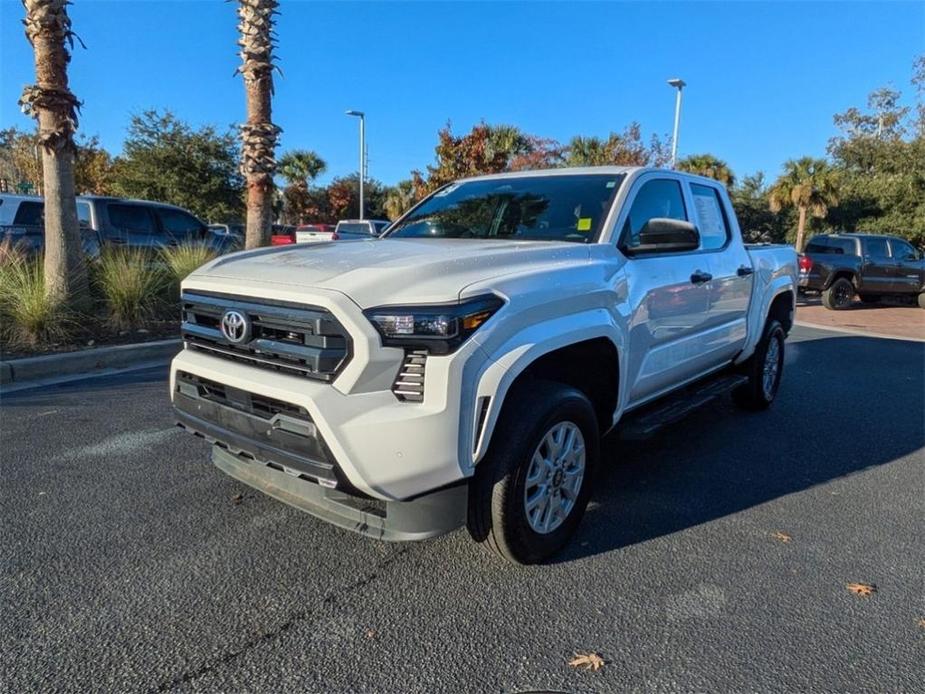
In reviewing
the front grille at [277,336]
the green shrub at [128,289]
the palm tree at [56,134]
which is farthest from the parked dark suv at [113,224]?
the front grille at [277,336]

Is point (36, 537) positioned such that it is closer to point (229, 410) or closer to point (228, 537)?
point (228, 537)

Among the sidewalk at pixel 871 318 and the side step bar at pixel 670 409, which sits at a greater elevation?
the side step bar at pixel 670 409

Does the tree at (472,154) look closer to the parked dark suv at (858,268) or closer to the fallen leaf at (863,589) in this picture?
the parked dark suv at (858,268)

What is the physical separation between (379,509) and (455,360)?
2.38 ft

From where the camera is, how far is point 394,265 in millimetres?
2633

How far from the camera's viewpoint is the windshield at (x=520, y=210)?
11.8 feet

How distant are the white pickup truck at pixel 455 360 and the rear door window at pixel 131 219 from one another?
30.7 ft

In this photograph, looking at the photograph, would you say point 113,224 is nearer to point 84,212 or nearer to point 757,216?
point 84,212

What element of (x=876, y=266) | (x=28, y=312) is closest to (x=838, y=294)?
(x=876, y=266)

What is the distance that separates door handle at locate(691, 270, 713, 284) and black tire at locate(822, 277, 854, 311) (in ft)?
42.4

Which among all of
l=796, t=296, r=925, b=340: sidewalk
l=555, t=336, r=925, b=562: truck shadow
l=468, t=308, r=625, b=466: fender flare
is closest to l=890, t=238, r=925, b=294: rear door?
l=796, t=296, r=925, b=340: sidewalk

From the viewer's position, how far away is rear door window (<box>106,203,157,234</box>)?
1105 cm

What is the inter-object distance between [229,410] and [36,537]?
1.34 meters

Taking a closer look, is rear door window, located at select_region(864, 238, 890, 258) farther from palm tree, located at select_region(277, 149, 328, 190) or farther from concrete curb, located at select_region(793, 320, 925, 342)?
palm tree, located at select_region(277, 149, 328, 190)
